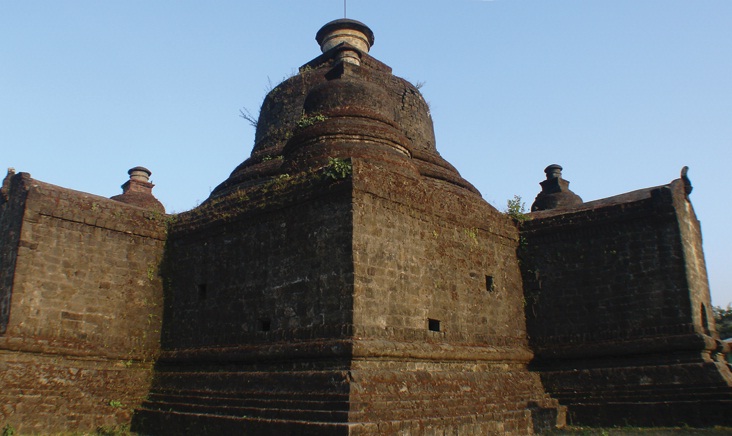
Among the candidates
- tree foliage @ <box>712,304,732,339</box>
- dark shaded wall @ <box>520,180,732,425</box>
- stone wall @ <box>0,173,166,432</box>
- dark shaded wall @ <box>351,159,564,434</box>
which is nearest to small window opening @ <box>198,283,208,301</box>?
stone wall @ <box>0,173,166,432</box>

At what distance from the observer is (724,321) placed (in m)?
22.8

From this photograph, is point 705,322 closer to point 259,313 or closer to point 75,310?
point 259,313

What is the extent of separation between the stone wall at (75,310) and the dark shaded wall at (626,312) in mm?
7385

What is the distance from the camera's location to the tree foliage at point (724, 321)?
2195cm

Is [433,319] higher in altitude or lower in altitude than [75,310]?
lower

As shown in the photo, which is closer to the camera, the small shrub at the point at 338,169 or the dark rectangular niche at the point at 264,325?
the small shrub at the point at 338,169

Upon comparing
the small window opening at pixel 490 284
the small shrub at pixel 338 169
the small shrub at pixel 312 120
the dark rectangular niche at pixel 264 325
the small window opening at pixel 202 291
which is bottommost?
the dark rectangular niche at pixel 264 325

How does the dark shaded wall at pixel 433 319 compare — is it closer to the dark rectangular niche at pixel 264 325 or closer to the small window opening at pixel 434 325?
the small window opening at pixel 434 325

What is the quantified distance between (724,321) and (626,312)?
15.2 metres

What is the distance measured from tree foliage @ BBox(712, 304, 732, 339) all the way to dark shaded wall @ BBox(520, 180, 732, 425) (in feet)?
40.9

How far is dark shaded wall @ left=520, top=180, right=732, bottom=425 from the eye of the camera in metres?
9.88

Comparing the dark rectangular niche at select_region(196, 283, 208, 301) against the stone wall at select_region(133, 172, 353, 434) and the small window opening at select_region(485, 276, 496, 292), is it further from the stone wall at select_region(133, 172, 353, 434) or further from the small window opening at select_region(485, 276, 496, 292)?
the small window opening at select_region(485, 276, 496, 292)

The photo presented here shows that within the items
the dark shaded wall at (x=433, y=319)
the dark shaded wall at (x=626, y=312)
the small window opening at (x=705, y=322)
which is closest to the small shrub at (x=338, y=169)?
the dark shaded wall at (x=433, y=319)

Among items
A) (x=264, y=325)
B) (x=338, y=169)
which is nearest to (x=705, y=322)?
(x=338, y=169)
